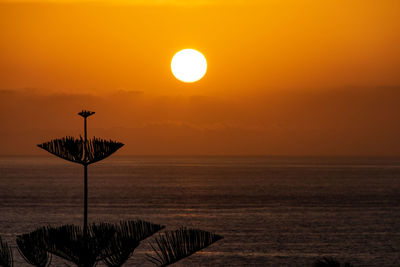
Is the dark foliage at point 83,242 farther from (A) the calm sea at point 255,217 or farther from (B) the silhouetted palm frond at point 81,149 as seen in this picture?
(A) the calm sea at point 255,217

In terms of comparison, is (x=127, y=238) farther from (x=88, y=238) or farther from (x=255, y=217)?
(x=255, y=217)

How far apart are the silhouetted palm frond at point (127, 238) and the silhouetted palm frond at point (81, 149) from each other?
5.69 ft

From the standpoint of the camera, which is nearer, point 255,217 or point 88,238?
point 88,238

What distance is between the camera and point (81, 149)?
14.8 meters

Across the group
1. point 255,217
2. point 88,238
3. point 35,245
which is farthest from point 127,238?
point 255,217

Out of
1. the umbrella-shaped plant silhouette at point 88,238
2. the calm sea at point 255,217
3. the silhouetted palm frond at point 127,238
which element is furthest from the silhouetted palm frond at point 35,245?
the calm sea at point 255,217

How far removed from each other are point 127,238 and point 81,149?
7.85 ft

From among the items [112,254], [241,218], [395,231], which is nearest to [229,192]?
[241,218]

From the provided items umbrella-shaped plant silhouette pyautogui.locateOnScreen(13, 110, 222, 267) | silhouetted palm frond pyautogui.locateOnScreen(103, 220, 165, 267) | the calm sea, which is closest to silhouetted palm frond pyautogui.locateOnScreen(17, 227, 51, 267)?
umbrella-shaped plant silhouette pyautogui.locateOnScreen(13, 110, 222, 267)

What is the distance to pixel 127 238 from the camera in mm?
15672

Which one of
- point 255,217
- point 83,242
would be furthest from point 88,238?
point 255,217

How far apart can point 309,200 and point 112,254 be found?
7941cm

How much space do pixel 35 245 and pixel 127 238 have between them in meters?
2.05

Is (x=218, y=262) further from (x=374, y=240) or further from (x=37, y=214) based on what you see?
(x=37, y=214)
